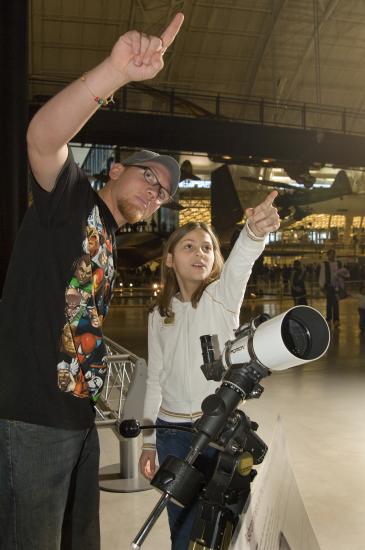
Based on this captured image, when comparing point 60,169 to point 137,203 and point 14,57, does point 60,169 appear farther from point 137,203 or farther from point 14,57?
point 14,57

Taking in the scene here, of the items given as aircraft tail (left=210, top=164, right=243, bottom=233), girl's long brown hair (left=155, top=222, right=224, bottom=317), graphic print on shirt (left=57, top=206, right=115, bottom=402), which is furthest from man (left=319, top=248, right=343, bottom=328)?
graphic print on shirt (left=57, top=206, right=115, bottom=402)

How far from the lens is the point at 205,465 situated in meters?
2.05

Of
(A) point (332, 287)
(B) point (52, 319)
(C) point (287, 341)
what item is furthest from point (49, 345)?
(A) point (332, 287)

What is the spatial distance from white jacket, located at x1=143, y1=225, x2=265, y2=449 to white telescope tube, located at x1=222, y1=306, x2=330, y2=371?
0.82 metres

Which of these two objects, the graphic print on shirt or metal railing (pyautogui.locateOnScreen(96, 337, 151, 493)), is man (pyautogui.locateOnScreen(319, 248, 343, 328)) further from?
the graphic print on shirt

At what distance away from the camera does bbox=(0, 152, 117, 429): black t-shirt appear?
141cm

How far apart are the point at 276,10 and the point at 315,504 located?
852 inches

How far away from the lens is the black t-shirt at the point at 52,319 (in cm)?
141

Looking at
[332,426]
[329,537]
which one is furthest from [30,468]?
[332,426]

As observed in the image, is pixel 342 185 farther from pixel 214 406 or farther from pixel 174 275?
pixel 214 406

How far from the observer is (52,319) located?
143cm

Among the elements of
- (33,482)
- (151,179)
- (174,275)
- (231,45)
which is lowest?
(33,482)

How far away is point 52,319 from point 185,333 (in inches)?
33.1

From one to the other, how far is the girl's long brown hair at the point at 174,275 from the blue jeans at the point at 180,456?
468 mm
